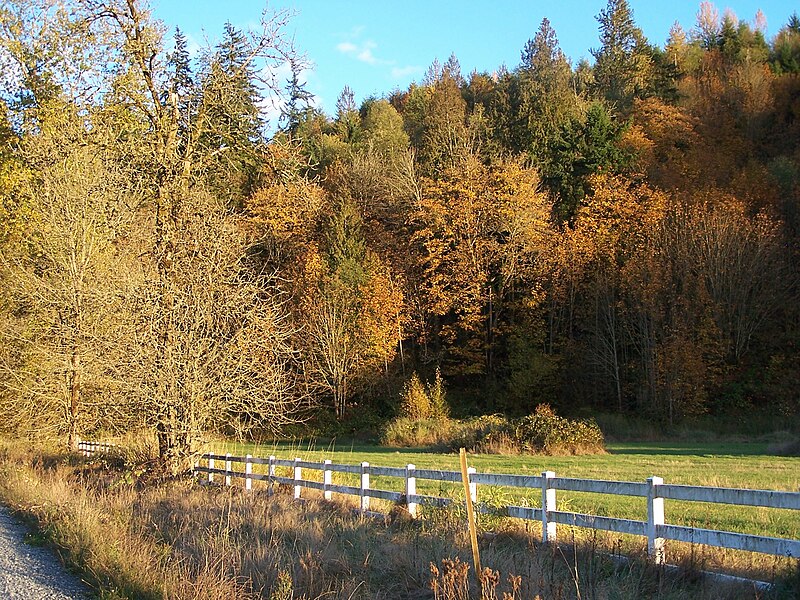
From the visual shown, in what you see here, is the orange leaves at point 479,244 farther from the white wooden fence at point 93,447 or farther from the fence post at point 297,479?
the fence post at point 297,479

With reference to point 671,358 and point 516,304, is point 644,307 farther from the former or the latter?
point 516,304

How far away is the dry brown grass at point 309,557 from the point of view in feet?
22.1

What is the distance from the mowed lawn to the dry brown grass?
217cm

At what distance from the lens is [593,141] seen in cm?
4684

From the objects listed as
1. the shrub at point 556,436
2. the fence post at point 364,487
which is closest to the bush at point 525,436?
the shrub at point 556,436

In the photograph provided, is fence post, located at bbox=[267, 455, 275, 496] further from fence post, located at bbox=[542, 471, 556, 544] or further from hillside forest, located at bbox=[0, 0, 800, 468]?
fence post, located at bbox=[542, 471, 556, 544]

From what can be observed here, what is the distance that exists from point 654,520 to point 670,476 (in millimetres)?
10944

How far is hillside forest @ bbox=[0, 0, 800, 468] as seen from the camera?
667 inches

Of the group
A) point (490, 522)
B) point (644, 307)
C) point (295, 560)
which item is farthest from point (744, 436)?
point (295, 560)

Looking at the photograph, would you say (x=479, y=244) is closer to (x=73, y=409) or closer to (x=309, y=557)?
(x=73, y=409)

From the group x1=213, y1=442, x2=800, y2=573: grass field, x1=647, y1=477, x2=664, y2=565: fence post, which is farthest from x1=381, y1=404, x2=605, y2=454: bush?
x1=647, y1=477, x2=664, y2=565: fence post

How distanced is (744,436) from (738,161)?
2260cm

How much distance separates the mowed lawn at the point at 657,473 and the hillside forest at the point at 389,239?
4170 millimetres

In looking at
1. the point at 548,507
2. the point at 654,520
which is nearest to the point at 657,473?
the point at 548,507
